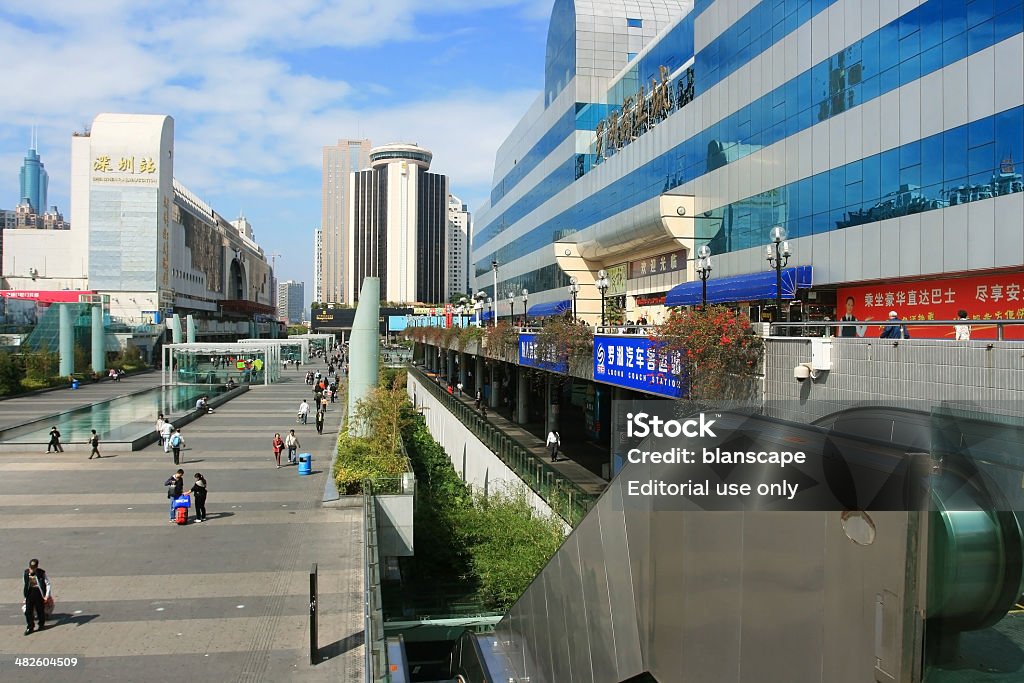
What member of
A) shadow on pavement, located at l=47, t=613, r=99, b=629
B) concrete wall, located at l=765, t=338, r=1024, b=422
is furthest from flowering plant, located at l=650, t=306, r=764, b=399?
shadow on pavement, located at l=47, t=613, r=99, b=629

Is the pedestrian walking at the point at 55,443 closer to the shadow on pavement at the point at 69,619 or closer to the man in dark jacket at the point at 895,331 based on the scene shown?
the shadow on pavement at the point at 69,619

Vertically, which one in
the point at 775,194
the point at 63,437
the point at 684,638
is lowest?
the point at 63,437

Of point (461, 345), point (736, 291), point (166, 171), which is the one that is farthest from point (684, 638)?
point (166, 171)

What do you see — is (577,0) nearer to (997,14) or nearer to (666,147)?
(666,147)

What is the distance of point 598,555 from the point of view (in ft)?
15.1

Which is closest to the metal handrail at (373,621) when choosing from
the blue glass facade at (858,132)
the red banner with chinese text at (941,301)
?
the red banner with chinese text at (941,301)

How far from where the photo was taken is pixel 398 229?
643 feet

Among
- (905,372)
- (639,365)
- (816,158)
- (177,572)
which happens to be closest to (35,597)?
(177,572)

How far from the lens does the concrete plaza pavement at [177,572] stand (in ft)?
33.3

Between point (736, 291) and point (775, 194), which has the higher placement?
point (775, 194)

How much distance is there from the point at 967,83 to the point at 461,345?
27.5 m

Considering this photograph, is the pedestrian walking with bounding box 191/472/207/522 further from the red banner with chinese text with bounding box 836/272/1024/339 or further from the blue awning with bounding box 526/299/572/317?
the blue awning with bounding box 526/299/572/317

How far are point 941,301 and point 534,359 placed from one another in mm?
11014

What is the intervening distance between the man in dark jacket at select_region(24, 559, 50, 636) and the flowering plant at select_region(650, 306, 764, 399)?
32.5 feet
